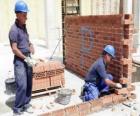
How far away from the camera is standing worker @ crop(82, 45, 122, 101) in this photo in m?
5.41

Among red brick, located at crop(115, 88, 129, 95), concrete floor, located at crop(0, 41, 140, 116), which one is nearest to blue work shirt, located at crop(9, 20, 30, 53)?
concrete floor, located at crop(0, 41, 140, 116)

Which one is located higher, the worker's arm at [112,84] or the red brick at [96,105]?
the worker's arm at [112,84]

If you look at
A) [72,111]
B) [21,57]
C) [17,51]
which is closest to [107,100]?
[72,111]

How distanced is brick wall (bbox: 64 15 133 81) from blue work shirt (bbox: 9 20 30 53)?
1857 mm

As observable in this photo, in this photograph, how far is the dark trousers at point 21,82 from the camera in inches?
199

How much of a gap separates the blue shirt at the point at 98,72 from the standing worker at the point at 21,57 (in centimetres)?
123

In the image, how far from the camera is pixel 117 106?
5.52 m

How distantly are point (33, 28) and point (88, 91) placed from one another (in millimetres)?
7873

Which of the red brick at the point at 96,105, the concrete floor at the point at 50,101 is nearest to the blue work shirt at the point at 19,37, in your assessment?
the concrete floor at the point at 50,101

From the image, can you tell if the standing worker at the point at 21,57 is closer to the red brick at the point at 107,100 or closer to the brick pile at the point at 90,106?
the brick pile at the point at 90,106

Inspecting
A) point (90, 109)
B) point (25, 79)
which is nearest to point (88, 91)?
point (90, 109)

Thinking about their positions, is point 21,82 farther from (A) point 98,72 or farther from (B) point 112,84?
(B) point 112,84

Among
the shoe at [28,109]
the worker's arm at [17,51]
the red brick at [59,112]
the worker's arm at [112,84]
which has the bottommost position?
the shoe at [28,109]

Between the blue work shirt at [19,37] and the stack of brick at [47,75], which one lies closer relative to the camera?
the blue work shirt at [19,37]
